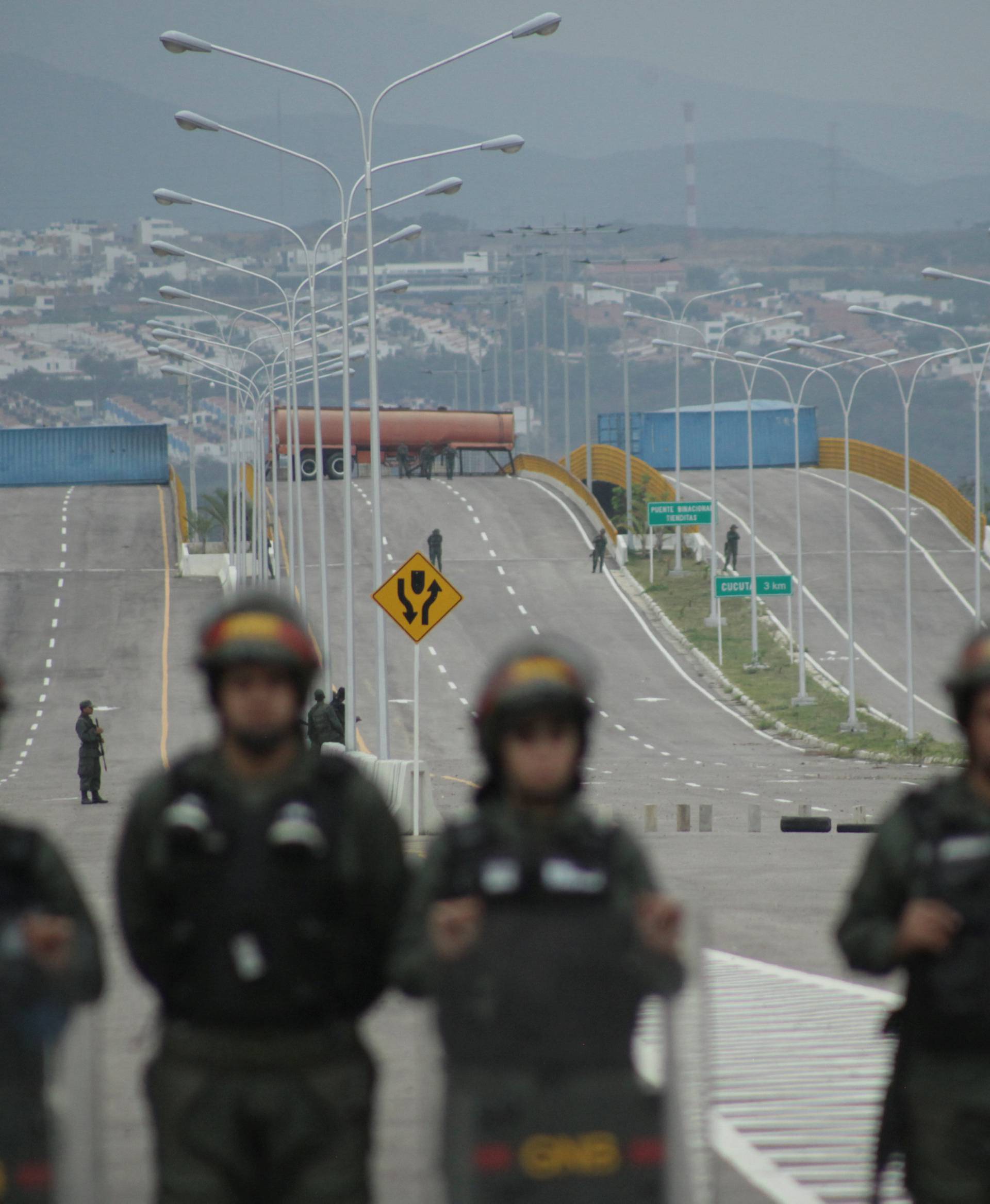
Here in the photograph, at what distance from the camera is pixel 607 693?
49375 millimetres

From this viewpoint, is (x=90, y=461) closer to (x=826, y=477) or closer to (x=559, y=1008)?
(x=826, y=477)

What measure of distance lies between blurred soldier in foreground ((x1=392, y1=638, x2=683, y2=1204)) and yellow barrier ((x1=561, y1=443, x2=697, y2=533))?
65613mm

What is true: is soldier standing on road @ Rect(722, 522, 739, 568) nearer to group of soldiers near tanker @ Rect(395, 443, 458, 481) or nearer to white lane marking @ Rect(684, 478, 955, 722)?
white lane marking @ Rect(684, 478, 955, 722)

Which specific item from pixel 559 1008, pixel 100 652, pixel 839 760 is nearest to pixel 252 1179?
pixel 559 1008

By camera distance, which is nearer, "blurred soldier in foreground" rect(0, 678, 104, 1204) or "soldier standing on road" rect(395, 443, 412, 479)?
"blurred soldier in foreground" rect(0, 678, 104, 1204)

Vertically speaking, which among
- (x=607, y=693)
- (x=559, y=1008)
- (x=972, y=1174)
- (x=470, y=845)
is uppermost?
(x=470, y=845)

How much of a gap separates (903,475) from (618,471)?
11679 millimetres

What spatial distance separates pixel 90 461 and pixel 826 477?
113 feet

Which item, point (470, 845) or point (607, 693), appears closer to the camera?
point (470, 845)

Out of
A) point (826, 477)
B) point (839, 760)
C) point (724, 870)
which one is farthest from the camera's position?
point (826, 477)

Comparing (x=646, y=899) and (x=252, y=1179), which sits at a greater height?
(x=646, y=899)

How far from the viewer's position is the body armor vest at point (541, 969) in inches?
159

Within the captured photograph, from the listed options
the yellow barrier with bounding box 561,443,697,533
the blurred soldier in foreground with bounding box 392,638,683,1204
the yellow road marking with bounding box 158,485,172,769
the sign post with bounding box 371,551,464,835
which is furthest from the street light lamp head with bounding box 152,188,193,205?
the yellow barrier with bounding box 561,443,697,533

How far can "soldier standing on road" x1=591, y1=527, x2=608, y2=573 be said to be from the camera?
65.3m
